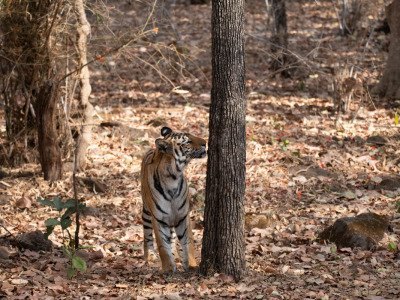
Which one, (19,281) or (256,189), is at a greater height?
(256,189)

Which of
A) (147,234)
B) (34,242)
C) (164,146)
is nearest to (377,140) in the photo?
(147,234)

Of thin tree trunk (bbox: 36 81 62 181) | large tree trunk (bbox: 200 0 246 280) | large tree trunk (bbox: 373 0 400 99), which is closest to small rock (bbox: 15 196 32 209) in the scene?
thin tree trunk (bbox: 36 81 62 181)

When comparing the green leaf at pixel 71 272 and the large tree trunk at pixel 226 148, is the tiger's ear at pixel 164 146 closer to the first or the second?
the large tree trunk at pixel 226 148

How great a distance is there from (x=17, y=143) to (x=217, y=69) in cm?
536

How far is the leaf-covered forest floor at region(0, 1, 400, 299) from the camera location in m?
6.51

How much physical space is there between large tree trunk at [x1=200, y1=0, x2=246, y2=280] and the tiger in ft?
2.22

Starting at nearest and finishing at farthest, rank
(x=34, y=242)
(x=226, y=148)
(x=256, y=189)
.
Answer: (x=226, y=148) < (x=34, y=242) < (x=256, y=189)

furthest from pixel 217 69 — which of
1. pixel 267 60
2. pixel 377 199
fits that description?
pixel 267 60

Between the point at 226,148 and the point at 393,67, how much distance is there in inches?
344

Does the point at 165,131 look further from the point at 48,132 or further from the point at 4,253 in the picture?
the point at 48,132

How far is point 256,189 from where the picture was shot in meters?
9.84

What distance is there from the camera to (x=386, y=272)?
6.87 meters

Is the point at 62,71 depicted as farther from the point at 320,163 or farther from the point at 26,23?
the point at 320,163

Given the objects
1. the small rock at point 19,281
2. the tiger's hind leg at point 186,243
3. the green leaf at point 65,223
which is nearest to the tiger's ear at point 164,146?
the tiger's hind leg at point 186,243
